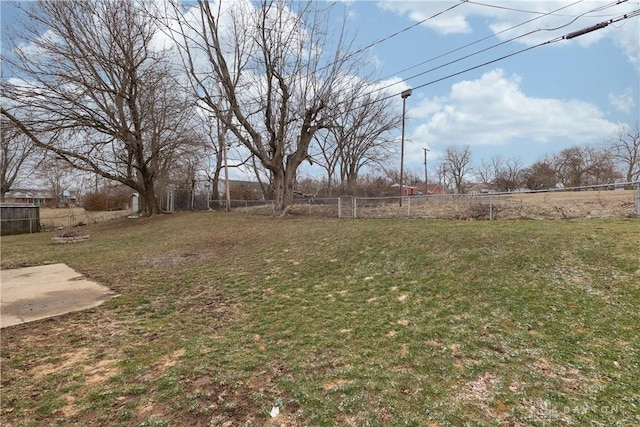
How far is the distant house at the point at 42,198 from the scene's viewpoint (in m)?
51.5

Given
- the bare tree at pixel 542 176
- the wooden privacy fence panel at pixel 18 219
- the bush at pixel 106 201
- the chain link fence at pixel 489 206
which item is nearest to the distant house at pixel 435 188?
the bare tree at pixel 542 176

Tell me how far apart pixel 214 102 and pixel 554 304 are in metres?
15.7

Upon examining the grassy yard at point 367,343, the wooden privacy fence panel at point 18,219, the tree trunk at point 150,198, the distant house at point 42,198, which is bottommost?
the grassy yard at point 367,343

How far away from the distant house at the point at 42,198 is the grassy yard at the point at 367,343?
186 ft

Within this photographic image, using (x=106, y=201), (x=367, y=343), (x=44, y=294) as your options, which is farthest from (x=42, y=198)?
(x=367, y=343)

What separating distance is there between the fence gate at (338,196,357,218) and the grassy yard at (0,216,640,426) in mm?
6960

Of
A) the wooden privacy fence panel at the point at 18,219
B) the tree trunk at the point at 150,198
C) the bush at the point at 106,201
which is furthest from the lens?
the bush at the point at 106,201

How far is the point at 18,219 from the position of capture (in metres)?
18.5

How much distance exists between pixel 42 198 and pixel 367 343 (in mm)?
75890

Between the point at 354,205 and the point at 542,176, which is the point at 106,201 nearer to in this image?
the point at 354,205

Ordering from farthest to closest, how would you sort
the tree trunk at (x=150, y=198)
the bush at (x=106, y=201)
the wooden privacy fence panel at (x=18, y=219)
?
the bush at (x=106, y=201) < the tree trunk at (x=150, y=198) < the wooden privacy fence panel at (x=18, y=219)

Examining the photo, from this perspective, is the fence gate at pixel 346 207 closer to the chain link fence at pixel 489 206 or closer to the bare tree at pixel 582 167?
the chain link fence at pixel 489 206

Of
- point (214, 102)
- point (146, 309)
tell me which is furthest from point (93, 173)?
point (146, 309)

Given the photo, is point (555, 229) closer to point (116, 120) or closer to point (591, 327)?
point (591, 327)
